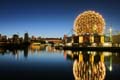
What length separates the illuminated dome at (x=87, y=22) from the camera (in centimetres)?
8735

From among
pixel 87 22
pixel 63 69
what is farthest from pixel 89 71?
pixel 87 22

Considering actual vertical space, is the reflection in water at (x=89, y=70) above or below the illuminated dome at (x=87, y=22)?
below

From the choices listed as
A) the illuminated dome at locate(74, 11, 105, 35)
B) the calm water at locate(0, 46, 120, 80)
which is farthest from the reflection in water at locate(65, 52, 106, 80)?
the illuminated dome at locate(74, 11, 105, 35)

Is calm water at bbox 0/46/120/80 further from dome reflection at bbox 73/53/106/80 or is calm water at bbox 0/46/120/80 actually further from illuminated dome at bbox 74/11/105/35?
illuminated dome at bbox 74/11/105/35

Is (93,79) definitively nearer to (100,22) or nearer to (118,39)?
(100,22)

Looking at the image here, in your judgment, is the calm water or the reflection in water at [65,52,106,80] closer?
the reflection in water at [65,52,106,80]

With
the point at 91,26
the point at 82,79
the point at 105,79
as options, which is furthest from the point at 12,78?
the point at 91,26

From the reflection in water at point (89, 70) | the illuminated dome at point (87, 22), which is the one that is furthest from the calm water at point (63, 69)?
the illuminated dome at point (87, 22)

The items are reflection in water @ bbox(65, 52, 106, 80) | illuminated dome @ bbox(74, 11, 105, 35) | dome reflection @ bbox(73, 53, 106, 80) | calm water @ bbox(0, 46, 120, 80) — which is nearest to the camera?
dome reflection @ bbox(73, 53, 106, 80)

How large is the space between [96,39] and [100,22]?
99.3ft

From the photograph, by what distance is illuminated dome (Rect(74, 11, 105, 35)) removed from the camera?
87.3 m

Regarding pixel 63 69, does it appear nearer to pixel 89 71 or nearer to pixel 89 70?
pixel 89 70

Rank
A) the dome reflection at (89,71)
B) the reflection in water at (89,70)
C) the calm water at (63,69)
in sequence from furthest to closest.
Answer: the calm water at (63,69), the reflection in water at (89,70), the dome reflection at (89,71)

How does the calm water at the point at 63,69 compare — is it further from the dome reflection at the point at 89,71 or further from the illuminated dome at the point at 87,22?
the illuminated dome at the point at 87,22
